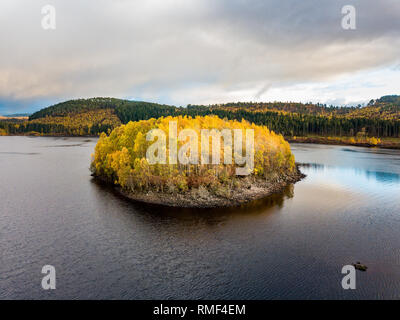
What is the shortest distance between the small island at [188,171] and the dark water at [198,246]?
343 centimetres

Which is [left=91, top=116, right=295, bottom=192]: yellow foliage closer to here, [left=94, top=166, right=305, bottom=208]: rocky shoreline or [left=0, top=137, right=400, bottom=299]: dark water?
[left=94, top=166, right=305, bottom=208]: rocky shoreline

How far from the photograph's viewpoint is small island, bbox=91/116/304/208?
1693 inches

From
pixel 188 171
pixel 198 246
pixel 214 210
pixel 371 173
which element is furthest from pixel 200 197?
pixel 371 173

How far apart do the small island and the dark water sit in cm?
343

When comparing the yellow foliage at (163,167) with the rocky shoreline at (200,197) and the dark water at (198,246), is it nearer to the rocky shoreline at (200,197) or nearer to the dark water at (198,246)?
the rocky shoreline at (200,197)

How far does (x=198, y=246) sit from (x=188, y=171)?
64.0ft

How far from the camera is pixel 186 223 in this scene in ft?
110

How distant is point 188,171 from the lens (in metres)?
45.6

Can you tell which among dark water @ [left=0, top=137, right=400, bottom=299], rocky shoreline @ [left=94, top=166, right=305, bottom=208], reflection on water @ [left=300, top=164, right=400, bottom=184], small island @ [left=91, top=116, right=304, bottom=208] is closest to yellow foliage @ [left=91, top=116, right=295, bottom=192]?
small island @ [left=91, top=116, right=304, bottom=208]

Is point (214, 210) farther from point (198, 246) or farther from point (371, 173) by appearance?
point (371, 173)
